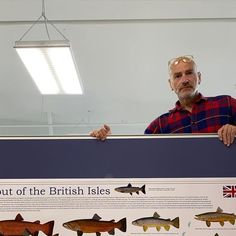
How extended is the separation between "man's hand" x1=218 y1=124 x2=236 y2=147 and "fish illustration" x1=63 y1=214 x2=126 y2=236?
2.12 ft

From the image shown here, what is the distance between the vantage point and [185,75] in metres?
2.57

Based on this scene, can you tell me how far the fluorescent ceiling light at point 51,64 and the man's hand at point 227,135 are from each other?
2158mm

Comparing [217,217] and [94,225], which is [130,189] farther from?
[217,217]

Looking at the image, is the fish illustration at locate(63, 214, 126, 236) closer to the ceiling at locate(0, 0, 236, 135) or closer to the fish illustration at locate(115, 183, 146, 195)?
the fish illustration at locate(115, 183, 146, 195)

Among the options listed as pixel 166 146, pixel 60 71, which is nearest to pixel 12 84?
pixel 60 71

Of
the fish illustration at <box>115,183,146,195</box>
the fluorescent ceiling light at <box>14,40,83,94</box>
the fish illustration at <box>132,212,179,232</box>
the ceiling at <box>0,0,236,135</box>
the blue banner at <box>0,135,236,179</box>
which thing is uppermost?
the ceiling at <box>0,0,236,135</box>

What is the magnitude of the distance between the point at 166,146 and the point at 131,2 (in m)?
2.95

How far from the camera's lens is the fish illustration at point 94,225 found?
6.31 feet

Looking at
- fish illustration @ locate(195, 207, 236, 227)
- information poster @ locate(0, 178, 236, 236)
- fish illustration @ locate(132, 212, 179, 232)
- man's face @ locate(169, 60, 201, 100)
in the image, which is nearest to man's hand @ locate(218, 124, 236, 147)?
information poster @ locate(0, 178, 236, 236)

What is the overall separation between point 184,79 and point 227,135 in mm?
670

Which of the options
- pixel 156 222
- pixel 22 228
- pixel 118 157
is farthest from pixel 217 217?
pixel 22 228

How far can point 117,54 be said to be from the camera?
615 cm

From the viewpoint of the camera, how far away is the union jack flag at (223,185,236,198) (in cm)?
195

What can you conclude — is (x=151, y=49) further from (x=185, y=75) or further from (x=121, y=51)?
(x=185, y=75)
